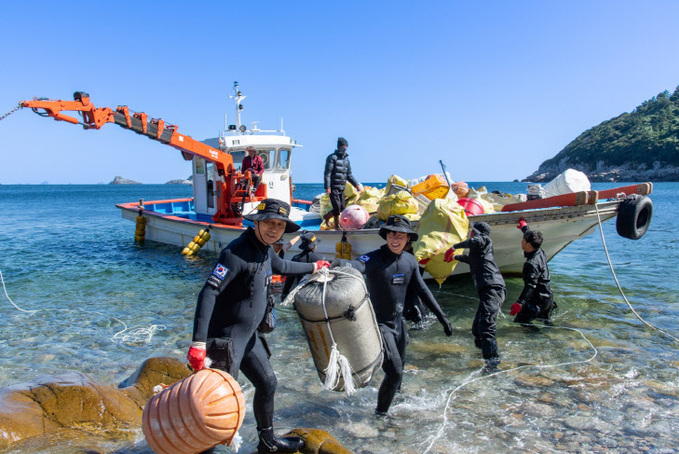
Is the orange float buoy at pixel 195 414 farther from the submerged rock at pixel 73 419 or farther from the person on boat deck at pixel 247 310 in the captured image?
the submerged rock at pixel 73 419

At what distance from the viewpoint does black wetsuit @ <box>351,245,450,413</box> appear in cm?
394

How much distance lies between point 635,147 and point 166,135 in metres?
104

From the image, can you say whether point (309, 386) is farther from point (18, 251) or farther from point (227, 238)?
point (18, 251)

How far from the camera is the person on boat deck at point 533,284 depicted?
624 cm

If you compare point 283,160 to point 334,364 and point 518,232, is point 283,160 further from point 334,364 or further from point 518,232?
point 334,364

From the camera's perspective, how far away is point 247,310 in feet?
10.1

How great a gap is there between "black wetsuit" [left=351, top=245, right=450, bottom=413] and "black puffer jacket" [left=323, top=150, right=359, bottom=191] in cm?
548

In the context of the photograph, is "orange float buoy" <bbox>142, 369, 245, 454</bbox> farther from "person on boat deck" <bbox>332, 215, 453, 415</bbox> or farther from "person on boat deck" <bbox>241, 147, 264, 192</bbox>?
"person on boat deck" <bbox>241, 147, 264, 192</bbox>

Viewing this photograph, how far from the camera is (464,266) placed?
9.26 m

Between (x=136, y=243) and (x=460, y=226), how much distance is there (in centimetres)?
1332

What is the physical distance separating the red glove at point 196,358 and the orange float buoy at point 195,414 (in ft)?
0.40

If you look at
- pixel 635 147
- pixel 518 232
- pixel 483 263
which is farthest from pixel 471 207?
pixel 635 147

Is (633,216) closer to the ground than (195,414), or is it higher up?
higher up

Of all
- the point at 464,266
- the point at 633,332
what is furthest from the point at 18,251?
the point at 633,332
